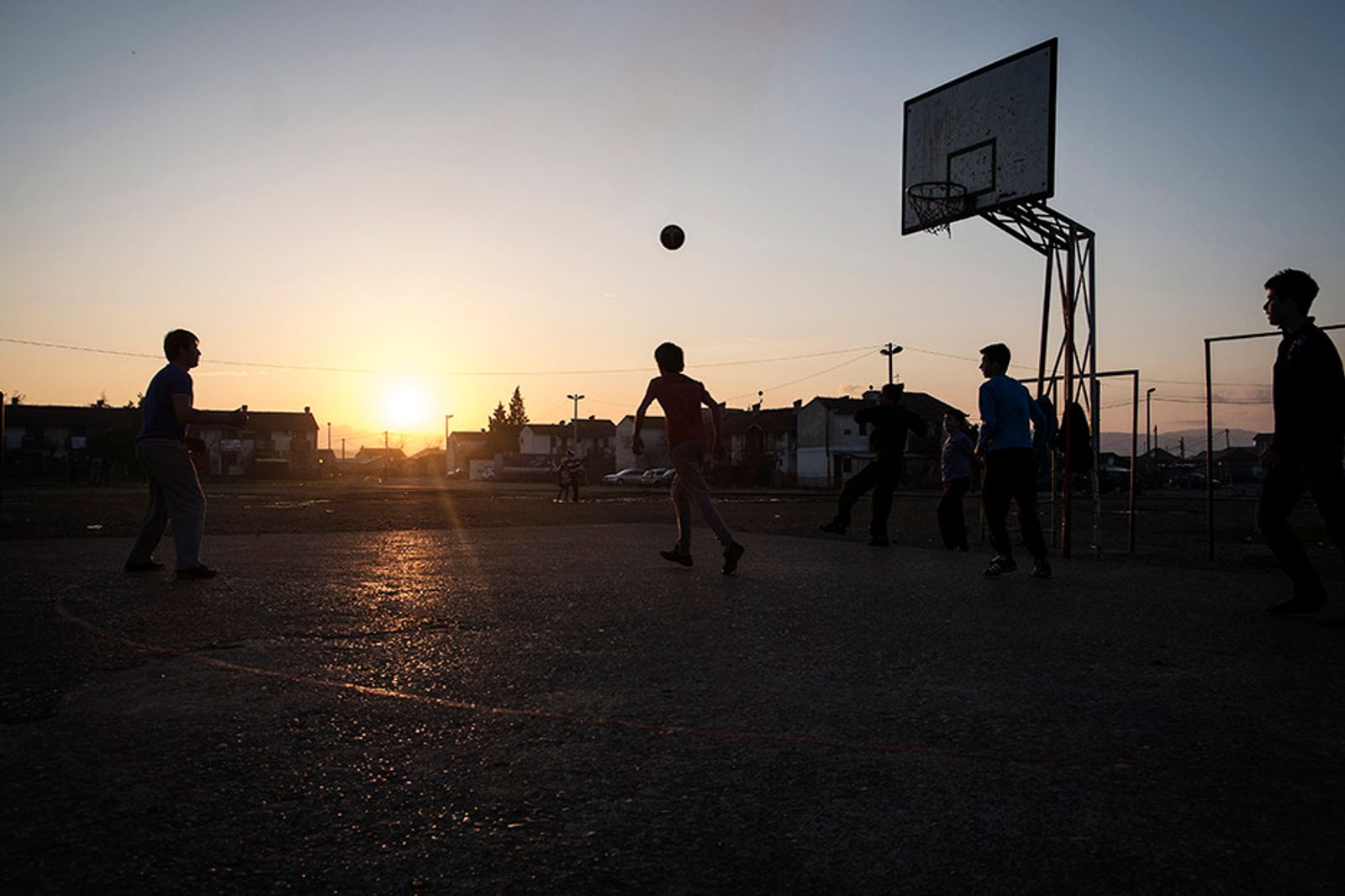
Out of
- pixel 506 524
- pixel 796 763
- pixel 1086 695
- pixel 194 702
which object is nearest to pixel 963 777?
pixel 796 763

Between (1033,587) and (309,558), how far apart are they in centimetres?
607

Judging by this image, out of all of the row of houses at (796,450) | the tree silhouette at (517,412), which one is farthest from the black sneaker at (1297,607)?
the tree silhouette at (517,412)

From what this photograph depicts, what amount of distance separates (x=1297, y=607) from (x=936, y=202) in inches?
376

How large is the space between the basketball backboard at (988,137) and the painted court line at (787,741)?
1011 centimetres

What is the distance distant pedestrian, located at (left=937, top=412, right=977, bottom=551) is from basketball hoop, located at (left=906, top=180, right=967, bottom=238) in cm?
421

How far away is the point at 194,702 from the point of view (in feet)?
10.8

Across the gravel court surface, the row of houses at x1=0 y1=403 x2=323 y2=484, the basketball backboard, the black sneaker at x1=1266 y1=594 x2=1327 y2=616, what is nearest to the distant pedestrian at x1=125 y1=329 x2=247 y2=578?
the gravel court surface

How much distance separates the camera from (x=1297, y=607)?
209 inches

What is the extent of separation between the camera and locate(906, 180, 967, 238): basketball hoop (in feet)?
43.7

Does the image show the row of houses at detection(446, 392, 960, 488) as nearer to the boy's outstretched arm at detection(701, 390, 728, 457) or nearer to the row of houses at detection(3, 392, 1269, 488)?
the row of houses at detection(3, 392, 1269, 488)

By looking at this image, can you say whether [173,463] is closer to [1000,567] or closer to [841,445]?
[1000,567]

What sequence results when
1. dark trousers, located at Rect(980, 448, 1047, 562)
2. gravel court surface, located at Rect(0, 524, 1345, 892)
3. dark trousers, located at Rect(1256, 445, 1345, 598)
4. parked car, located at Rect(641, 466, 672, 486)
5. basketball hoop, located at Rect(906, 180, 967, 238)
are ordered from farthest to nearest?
parked car, located at Rect(641, 466, 672, 486) → basketball hoop, located at Rect(906, 180, 967, 238) → dark trousers, located at Rect(980, 448, 1047, 562) → dark trousers, located at Rect(1256, 445, 1345, 598) → gravel court surface, located at Rect(0, 524, 1345, 892)

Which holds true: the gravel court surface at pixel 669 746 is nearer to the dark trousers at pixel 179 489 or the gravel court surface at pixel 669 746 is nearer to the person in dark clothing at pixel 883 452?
the dark trousers at pixel 179 489

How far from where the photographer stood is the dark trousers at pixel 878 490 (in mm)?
10102
